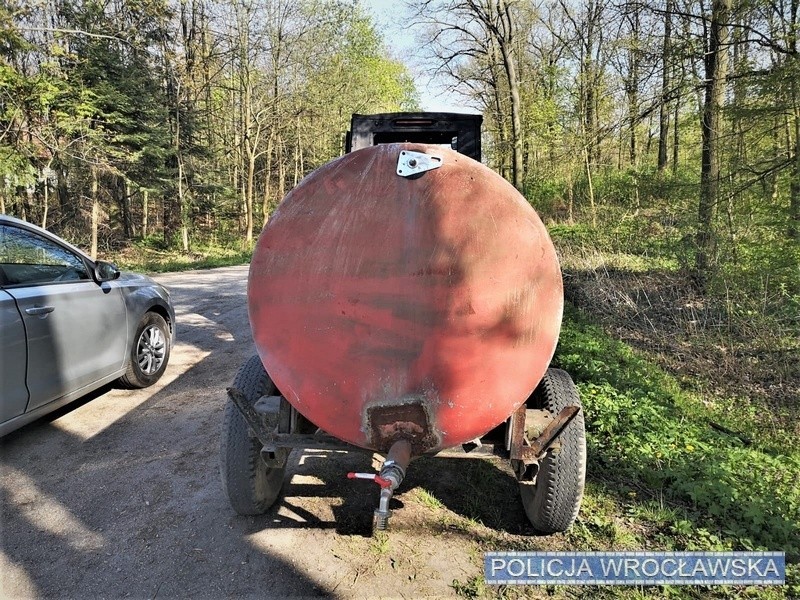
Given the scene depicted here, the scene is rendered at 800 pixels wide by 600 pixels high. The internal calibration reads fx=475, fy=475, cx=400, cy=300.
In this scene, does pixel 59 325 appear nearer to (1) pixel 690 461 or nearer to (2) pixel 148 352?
(2) pixel 148 352

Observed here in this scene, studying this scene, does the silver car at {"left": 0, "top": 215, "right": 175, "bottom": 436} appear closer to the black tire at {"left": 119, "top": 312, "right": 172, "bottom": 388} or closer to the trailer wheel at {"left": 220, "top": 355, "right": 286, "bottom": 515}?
the black tire at {"left": 119, "top": 312, "right": 172, "bottom": 388}

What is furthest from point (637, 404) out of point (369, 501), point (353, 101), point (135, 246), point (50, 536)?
point (353, 101)

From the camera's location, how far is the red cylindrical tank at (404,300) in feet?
5.57

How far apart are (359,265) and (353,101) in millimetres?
26304

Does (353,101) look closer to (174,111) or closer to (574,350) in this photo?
(174,111)

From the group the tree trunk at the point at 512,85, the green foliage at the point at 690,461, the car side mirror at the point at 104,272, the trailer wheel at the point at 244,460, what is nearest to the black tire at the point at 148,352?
the car side mirror at the point at 104,272

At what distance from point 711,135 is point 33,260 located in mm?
8524

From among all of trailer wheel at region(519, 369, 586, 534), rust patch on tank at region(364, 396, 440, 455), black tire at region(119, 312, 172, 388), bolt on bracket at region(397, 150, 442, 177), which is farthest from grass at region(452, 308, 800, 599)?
black tire at region(119, 312, 172, 388)

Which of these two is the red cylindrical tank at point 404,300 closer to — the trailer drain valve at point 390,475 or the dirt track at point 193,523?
the trailer drain valve at point 390,475

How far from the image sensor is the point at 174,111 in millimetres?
18719

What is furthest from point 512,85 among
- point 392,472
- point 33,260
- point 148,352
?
point 392,472

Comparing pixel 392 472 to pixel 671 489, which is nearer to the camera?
pixel 392 472

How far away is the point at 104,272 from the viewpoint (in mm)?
4188
